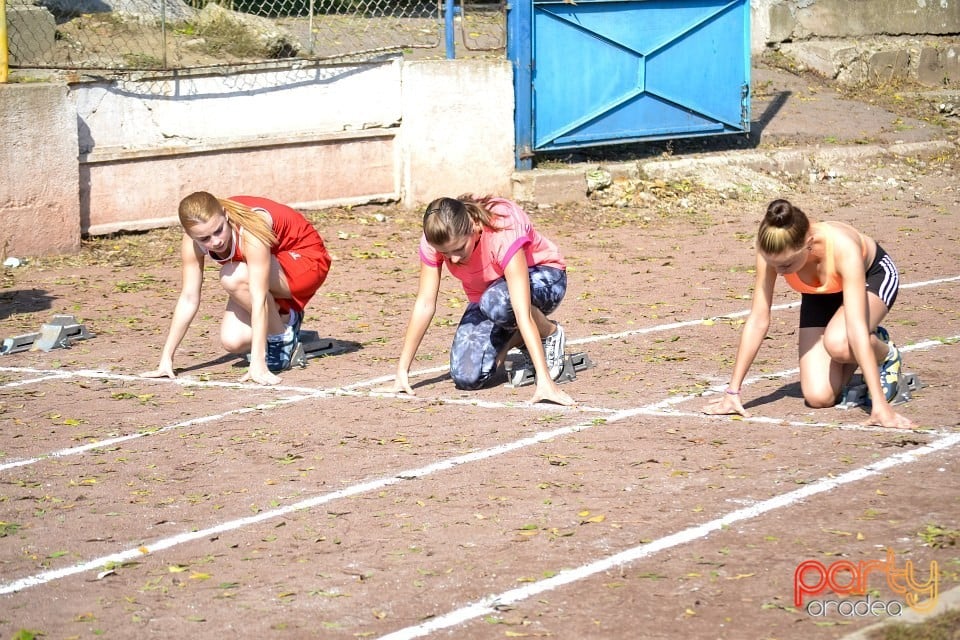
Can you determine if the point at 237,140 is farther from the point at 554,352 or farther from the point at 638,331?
the point at 554,352

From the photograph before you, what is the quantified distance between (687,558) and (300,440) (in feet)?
8.21

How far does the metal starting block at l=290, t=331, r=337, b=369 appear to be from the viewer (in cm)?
811

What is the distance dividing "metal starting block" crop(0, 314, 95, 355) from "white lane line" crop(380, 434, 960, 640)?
5521 mm

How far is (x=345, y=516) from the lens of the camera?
5.21m

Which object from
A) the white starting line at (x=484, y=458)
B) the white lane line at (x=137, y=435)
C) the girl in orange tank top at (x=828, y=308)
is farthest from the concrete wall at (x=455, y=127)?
the girl in orange tank top at (x=828, y=308)

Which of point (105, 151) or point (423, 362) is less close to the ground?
point (105, 151)

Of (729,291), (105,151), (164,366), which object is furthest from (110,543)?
(105,151)

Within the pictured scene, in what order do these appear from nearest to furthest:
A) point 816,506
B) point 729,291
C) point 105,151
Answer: point 816,506 → point 729,291 → point 105,151

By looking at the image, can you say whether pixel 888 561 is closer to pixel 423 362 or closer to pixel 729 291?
pixel 423 362

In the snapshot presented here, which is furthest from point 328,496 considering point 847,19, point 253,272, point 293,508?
point 847,19

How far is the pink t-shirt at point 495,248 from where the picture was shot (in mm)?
6875

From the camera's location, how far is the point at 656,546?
4699mm

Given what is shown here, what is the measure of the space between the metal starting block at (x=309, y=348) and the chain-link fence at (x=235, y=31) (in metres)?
5.46

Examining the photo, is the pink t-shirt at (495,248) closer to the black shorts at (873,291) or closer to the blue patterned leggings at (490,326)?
the blue patterned leggings at (490,326)
